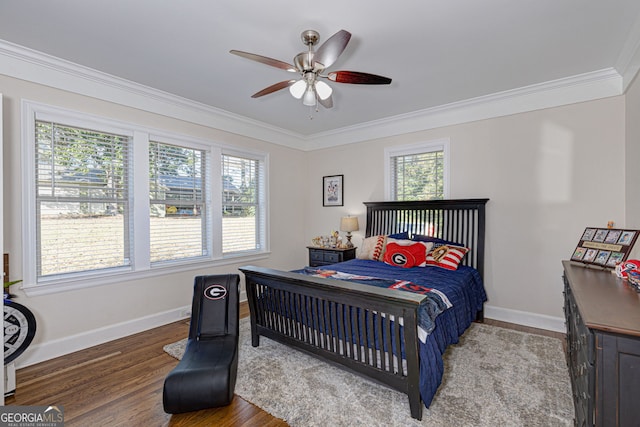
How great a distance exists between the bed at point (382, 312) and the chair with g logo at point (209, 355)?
367 millimetres

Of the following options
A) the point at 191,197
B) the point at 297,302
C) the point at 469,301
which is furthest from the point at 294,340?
the point at 191,197

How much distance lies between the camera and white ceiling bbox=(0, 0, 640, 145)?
202 cm

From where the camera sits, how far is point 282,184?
5.03 metres

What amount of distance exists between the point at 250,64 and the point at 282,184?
245 cm

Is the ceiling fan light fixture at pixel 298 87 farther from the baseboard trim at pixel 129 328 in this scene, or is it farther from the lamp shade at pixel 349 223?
the baseboard trim at pixel 129 328

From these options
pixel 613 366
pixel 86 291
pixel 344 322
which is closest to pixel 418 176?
pixel 344 322

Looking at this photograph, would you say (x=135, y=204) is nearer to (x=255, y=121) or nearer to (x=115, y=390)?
(x=115, y=390)

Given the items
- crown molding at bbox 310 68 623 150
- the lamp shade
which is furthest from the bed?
crown molding at bbox 310 68 623 150

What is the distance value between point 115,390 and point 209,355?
79 cm

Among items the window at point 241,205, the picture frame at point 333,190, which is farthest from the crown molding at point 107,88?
the picture frame at point 333,190

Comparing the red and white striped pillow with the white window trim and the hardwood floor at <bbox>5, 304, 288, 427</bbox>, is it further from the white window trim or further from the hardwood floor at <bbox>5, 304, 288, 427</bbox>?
the hardwood floor at <bbox>5, 304, 288, 427</bbox>

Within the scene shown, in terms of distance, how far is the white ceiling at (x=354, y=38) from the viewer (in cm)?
202

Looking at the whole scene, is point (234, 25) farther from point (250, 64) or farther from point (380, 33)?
point (380, 33)

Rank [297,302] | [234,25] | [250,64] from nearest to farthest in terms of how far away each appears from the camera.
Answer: [234,25] → [297,302] → [250,64]
